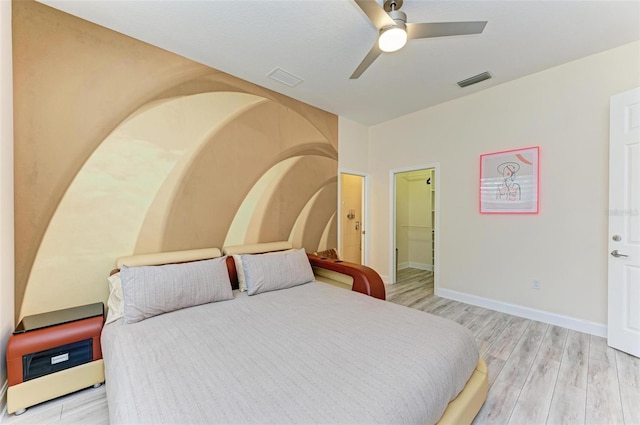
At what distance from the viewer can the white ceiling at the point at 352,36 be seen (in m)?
2.03

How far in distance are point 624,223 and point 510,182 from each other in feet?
3.53

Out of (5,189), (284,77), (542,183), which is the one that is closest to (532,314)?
(542,183)

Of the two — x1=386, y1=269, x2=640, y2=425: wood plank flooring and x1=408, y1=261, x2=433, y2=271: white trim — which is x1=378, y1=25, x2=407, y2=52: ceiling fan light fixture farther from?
x1=408, y1=261, x2=433, y2=271: white trim

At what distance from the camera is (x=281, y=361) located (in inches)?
53.6

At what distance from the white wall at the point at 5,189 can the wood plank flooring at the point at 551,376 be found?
3165 mm

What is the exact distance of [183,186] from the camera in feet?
8.69

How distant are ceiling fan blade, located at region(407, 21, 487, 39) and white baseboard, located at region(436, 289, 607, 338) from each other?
10.2 ft

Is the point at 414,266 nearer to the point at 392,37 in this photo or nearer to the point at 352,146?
the point at 352,146

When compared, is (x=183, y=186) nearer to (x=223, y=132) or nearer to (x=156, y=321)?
(x=223, y=132)

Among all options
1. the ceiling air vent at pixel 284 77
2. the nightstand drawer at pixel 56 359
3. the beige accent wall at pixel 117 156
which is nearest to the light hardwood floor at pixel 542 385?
the nightstand drawer at pixel 56 359

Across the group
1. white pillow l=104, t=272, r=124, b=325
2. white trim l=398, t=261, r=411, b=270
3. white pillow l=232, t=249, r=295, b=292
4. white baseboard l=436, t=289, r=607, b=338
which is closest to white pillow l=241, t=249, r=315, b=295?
white pillow l=232, t=249, r=295, b=292

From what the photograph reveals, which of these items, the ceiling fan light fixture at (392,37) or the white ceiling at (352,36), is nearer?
the ceiling fan light fixture at (392,37)

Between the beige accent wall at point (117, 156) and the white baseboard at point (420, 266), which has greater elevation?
the beige accent wall at point (117, 156)

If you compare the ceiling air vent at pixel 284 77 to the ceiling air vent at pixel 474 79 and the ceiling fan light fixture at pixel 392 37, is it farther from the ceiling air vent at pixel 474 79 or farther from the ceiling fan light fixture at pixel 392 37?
the ceiling air vent at pixel 474 79
